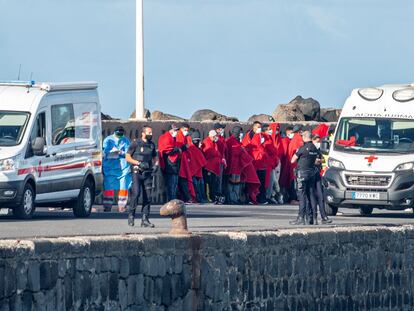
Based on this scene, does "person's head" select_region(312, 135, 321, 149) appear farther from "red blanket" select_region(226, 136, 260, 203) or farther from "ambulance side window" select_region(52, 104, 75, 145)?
"red blanket" select_region(226, 136, 260, 203)

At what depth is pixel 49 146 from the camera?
2880 cm

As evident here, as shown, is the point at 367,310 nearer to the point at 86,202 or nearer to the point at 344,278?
the point at 344,278

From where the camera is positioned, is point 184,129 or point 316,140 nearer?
point 316,140

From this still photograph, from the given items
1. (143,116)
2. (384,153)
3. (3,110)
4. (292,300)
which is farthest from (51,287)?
(143,116)

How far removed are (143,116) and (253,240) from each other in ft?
90.8

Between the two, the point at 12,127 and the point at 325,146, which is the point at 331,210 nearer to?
the point at 325,146

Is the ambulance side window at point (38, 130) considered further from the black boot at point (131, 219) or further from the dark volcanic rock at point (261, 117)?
the dark volcanic rock at point (261, 117)

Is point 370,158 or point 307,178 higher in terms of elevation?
point 370,158

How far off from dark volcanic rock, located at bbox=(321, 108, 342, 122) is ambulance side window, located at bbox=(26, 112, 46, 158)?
100 feet

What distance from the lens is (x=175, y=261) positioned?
1670 centimetres

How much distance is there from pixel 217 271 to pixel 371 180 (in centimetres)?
1546

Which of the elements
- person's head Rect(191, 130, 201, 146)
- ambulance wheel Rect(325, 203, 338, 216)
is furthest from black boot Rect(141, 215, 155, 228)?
person's head Rect(191, 130, 201, 146)

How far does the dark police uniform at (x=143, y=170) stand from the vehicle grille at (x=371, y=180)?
24.3 ft

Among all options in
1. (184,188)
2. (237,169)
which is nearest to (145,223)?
(184,188)
